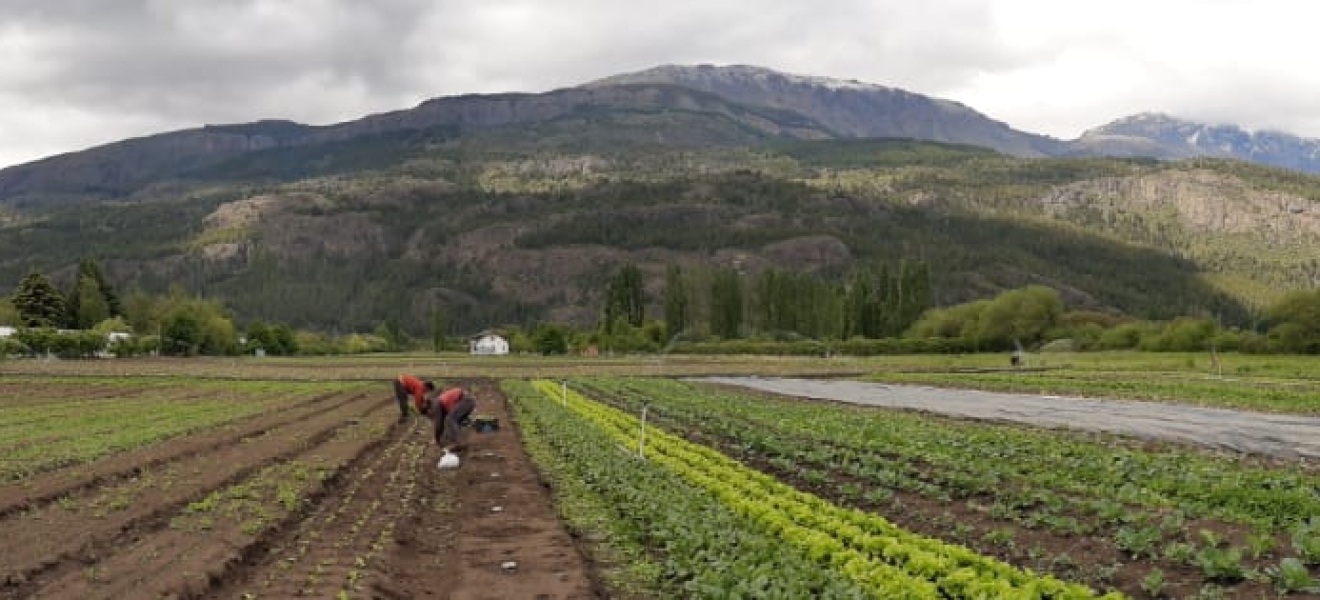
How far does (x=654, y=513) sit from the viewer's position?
58.0 ft

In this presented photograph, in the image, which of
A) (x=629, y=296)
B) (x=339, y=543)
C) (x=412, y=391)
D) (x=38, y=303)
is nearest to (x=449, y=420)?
(x=412, y=391)

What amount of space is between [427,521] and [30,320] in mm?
138598

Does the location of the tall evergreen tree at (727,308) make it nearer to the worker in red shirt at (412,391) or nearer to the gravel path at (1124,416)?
the gravel path at (1124,416)

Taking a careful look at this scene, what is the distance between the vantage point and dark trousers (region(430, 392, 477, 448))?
2645cm

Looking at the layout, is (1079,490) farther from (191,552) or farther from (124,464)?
(124,464)

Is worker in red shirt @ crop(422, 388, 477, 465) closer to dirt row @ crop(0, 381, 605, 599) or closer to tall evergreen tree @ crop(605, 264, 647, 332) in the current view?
dirt row @ crop(0, 381, 605, 599)

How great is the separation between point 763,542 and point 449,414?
14.0 metres

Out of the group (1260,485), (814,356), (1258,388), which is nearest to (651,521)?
(1260,485)

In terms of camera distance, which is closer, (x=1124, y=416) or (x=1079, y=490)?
(x=1079, y=490)

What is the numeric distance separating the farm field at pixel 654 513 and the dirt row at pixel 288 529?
70 mm

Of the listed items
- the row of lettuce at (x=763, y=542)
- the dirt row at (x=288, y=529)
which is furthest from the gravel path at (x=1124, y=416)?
the dirt row at (x=288, y=529)

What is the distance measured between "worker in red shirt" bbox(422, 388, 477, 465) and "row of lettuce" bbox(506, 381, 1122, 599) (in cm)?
316

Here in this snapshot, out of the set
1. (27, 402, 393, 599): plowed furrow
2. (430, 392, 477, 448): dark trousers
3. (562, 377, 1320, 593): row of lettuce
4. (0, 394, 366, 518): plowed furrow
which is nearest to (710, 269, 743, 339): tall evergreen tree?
(0, 394, 366, 518): plowed furrow

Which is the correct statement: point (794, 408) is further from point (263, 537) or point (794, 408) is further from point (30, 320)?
point (30, 320)
